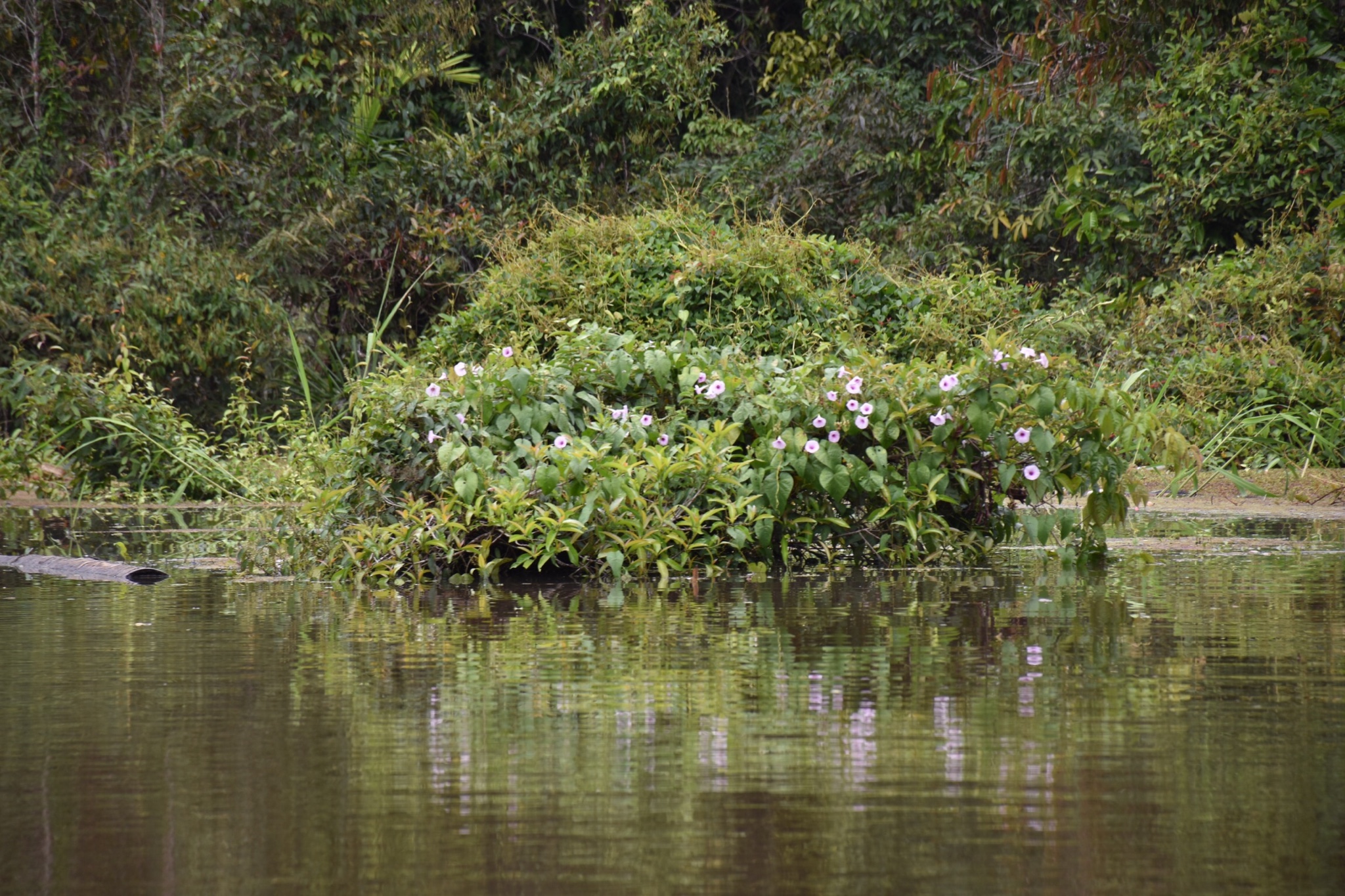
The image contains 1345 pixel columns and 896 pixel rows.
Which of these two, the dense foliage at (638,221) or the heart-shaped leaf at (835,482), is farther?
the dense foliage at (638,221)

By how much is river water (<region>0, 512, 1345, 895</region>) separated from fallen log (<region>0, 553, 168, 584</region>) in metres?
1.16

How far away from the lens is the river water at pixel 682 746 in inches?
115

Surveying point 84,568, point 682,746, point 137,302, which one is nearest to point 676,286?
point 84,568

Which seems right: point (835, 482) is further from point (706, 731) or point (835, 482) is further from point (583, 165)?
point (583, 165)

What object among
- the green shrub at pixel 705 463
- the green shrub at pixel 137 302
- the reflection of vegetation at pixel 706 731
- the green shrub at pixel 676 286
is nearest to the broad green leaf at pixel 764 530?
the green shrub at pixel 705 463

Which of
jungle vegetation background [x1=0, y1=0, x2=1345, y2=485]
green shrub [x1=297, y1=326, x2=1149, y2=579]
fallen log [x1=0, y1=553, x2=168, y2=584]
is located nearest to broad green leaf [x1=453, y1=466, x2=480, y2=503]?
green shrub [x1=297, y1=326, x2=1149, y2=579]

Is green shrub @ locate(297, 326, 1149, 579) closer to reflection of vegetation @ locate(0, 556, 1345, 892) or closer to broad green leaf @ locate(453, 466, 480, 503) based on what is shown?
broad green leaf @ locate(453, 466, 480, 503)

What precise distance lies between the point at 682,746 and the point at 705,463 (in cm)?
374

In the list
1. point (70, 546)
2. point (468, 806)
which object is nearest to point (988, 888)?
point (468, 806)

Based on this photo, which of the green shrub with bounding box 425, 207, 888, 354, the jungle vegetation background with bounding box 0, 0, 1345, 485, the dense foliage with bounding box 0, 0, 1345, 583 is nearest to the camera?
the dense foliage with bounding box 0, 0, 1345, 583

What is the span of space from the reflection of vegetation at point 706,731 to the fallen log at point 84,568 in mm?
962

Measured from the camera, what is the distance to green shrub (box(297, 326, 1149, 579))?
7.44m

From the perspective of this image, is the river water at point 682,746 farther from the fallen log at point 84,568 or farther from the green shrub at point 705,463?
the fallen log at point 84,568

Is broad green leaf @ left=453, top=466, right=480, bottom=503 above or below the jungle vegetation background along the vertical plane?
below
